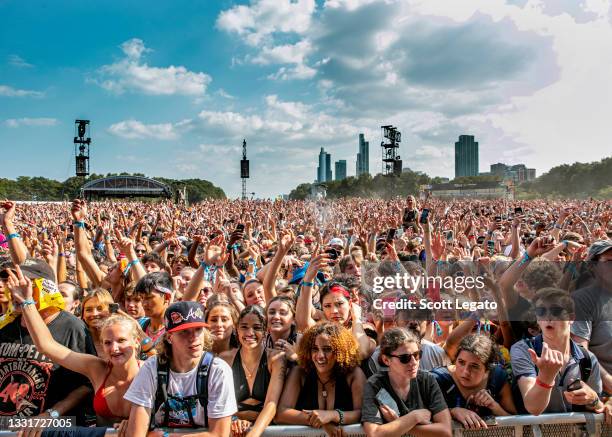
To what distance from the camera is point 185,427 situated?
265cm

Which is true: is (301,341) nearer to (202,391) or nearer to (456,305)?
(202,391)

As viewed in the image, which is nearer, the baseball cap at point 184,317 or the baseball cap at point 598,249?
the baseball cap at point 184,317

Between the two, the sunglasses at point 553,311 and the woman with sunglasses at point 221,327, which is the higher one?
the sunglasses at point 553,311

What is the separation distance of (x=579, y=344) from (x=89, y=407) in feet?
11.6

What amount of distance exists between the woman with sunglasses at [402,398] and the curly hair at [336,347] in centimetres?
21

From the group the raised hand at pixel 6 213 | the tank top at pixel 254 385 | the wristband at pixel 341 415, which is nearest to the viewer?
the wristband at pixel 341 415

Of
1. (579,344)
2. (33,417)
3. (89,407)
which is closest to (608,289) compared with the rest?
(579,344)

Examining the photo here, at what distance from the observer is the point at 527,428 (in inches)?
111

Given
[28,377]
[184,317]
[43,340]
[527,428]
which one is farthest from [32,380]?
[527,428]

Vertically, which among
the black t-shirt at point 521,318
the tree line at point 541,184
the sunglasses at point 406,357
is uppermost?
the tree line at point 541,184

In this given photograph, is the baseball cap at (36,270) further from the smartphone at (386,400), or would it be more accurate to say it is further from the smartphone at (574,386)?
the smartphone at (574,386)

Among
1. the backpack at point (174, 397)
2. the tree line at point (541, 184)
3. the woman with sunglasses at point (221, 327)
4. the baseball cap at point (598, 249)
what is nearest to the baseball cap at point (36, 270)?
the woman with sunglasses at point (221, 327)

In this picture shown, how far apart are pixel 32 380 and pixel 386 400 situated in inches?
95.1

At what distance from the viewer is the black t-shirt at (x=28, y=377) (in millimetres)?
2998
